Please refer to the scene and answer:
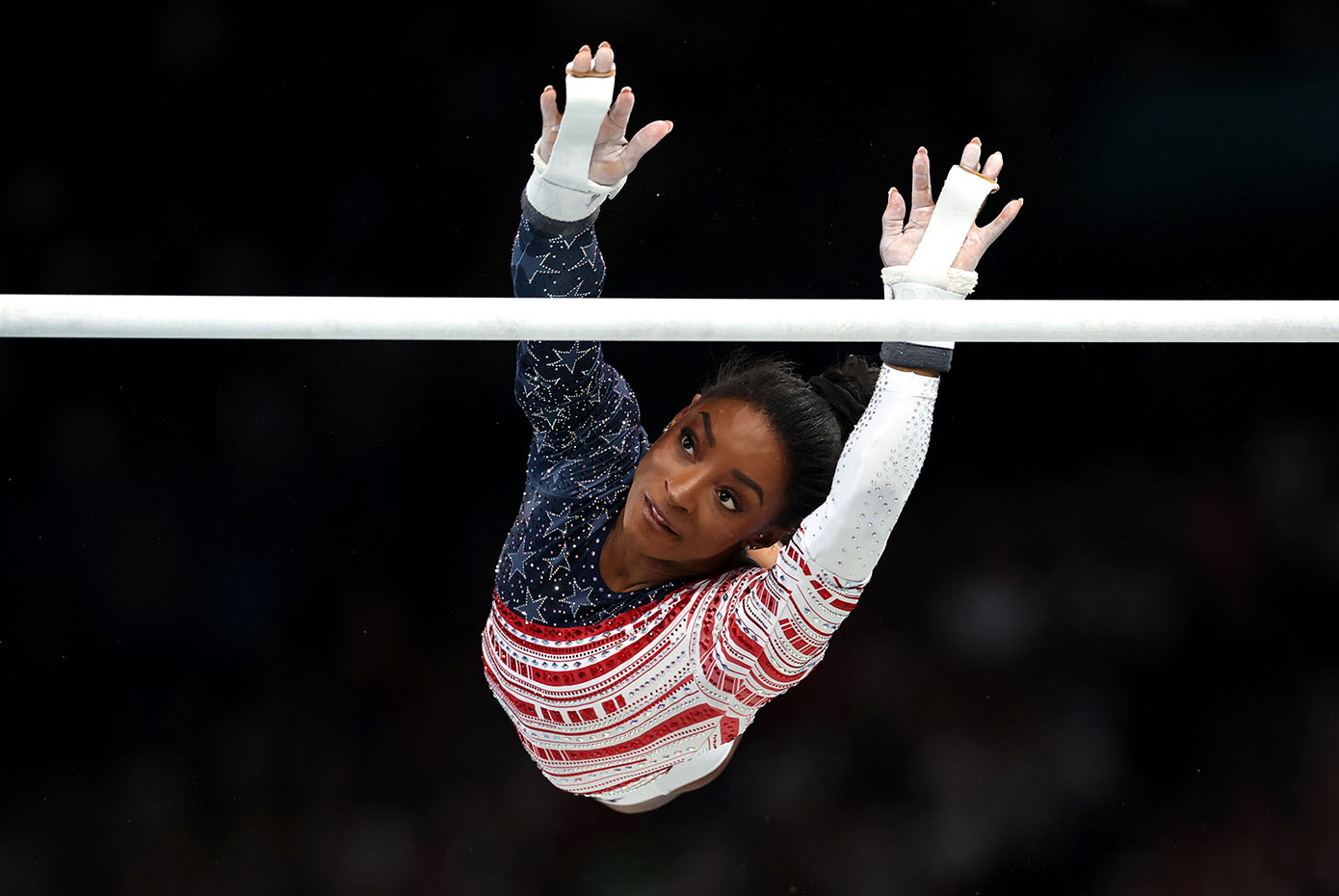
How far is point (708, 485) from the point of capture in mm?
1766

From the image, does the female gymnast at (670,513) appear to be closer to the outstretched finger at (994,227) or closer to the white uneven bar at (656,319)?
the outstretched finger at (994,227)

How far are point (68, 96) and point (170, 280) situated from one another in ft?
1.29

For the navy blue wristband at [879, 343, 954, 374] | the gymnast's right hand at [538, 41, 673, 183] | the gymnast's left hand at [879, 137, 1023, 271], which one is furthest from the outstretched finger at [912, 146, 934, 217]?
the gymnast's right hand at [538, 41, 673, 183]

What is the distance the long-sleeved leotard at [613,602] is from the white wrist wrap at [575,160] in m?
0.05

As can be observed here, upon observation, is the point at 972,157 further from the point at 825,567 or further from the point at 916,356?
the point at 825,567

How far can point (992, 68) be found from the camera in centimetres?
279

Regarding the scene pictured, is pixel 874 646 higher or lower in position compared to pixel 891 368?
lower

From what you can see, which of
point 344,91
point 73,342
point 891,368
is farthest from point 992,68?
point 73,342

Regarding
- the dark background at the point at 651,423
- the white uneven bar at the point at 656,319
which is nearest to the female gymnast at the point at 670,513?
the white uneven bar at the point at 656,319

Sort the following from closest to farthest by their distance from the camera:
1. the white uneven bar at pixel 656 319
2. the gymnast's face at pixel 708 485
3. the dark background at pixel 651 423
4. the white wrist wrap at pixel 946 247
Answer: the white uneven bar at pixel 656 319
the white wrist wrap at pixel 946 247
the gymnast's face at pixel 708 485
the dark background at pixel 651 423

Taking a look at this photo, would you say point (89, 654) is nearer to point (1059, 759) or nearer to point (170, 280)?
point (170, 280)

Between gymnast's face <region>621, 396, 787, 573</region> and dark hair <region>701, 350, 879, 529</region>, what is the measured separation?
17 millimetres

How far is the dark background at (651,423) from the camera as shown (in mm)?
2748

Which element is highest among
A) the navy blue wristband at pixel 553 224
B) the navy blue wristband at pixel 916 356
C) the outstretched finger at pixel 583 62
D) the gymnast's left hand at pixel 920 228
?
the outstretched finger at pixel 583 62
